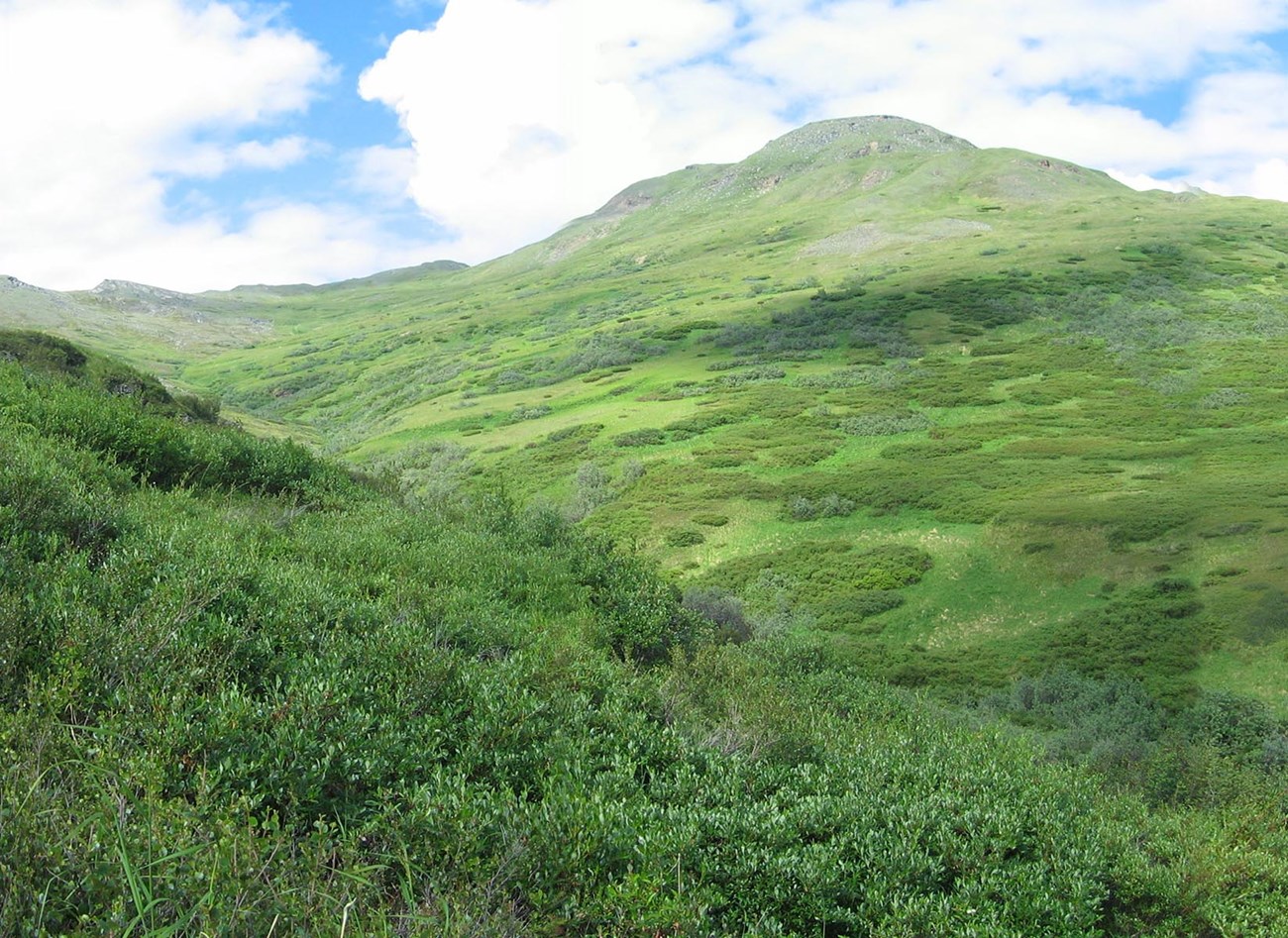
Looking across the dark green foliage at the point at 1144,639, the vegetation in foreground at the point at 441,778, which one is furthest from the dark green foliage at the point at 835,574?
the vegetation in foreground at the point at 441,778

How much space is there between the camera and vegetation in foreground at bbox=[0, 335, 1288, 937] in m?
4.00

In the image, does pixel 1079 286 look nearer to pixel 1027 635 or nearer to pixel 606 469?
pixel 606 469

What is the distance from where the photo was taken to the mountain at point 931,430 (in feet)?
86.4

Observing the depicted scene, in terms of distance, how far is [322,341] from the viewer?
166 m

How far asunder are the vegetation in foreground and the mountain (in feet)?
31.8

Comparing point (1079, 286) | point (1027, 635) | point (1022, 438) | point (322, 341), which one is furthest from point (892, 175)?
point (1027, 635)

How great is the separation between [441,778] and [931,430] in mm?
47479

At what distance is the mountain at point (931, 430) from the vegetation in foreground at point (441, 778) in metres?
9.71

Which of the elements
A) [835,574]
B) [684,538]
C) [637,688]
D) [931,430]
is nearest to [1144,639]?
[835,574]

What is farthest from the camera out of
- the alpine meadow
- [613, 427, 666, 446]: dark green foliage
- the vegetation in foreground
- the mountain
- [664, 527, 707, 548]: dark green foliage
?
[613, 427, 666, 446]: dark green foliage

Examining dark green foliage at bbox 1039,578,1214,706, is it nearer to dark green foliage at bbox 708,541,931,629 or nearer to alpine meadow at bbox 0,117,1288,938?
alpine meadow at bbox 0,117,1288,938

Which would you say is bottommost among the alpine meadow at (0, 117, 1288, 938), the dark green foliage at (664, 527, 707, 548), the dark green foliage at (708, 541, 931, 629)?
the dark green foliage at (708, 541, 931, 629)

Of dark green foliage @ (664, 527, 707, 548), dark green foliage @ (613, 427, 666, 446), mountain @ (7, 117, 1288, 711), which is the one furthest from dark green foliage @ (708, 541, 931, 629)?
dark green foliage @ (613, 427, 666, 446)

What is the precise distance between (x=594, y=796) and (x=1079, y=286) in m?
93.8
